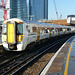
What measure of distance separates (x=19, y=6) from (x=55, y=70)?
105448 mm

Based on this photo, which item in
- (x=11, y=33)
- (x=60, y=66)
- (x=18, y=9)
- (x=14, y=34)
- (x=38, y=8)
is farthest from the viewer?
(x=38, y=8)

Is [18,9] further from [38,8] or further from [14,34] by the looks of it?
[14,34]

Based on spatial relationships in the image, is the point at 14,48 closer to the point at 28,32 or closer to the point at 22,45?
the point at 22,45

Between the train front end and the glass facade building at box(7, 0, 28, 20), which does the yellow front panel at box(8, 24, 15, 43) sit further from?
the glass facade building at box(7, 0, 28, 20)

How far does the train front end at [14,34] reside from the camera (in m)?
11.0

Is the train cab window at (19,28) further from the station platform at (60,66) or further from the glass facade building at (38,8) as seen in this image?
the glass facade building at (38,8)

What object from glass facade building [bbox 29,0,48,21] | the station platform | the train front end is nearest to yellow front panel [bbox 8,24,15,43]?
the train front end

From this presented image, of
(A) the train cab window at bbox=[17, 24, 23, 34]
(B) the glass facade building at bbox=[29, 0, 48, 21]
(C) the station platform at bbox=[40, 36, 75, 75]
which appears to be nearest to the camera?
(C) the station platform at bbox=[40, 36, 75, 75]

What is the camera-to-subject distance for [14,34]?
11.0 metres

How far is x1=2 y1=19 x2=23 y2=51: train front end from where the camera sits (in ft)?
36.2

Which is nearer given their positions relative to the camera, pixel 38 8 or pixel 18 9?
pixel 18 9

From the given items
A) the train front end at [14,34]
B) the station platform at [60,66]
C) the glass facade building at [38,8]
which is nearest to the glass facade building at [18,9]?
the glass facade building at [38,8]

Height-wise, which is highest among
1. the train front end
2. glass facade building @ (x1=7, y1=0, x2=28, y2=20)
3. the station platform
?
glass facade building @ (x1=7, y1=0, x2=28, y2=20)

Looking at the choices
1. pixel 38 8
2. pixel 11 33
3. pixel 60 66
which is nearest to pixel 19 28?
pixel 11 33
